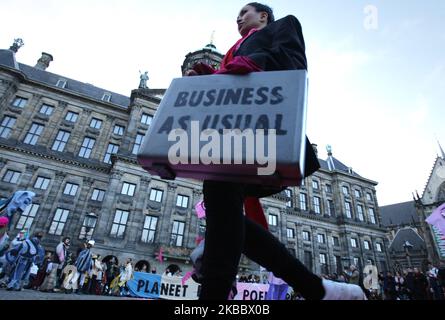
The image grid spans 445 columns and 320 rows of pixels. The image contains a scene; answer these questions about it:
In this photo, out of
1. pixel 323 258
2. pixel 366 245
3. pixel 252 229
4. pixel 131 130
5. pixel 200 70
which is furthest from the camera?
pixel 366 245

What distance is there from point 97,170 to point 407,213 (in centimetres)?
5293

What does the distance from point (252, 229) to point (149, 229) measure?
840 inches

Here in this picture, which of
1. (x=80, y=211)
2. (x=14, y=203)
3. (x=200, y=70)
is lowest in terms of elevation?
(x=200, y=70)

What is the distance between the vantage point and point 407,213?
47188 millimetres

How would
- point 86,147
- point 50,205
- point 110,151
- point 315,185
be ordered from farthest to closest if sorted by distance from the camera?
point 315,185, point 110,151, point 86,147, point 50,205

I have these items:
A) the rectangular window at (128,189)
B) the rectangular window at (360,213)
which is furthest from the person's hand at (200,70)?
the rectangular window at (360,213)

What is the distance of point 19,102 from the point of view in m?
24.3

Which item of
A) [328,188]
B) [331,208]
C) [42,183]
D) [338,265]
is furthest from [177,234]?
[328,188]

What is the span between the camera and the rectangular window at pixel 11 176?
20953 mm

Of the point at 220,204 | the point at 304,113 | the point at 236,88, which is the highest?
the point at 236,88

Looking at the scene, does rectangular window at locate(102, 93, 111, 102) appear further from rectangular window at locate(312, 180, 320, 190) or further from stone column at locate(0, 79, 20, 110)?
rectangular window at locate(312, 180, 320, 190)

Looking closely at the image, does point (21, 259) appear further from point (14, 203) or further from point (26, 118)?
point (26, 118)
